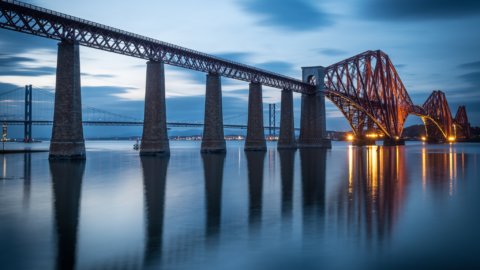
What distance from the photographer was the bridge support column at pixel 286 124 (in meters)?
83.7

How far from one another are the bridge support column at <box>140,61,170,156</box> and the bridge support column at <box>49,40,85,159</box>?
33.2 feet

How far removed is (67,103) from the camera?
133 feet

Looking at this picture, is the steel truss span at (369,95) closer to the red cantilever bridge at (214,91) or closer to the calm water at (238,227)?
the red cantilever bridge at (214,91)

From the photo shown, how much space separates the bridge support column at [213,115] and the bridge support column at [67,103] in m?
21.9

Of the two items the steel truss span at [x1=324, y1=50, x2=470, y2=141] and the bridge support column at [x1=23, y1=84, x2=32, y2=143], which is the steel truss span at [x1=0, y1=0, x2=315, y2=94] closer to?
the steel truss span at [x1=324, y1=50, x2=470, y2=141]

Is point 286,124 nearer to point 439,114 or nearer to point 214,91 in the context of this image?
point 214,91

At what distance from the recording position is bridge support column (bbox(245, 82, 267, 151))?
7088 centimetres

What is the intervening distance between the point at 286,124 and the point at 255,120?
14444 mm

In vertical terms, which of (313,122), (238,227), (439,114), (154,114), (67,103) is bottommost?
→ (238,227)

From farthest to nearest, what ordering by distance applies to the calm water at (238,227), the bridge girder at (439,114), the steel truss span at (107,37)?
the bridge girder at (439,114), the steel truss span at (107,37), the calm water at (238,227)

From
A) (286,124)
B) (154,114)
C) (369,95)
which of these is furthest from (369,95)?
(154,114)

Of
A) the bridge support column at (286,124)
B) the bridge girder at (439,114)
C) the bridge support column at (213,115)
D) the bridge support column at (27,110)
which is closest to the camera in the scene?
the bridge support column at (213,115)

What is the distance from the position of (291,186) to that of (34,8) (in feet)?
92.3

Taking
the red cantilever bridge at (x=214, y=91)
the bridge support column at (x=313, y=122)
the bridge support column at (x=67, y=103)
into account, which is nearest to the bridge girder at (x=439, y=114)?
the red cantilever bridge at (x=214, y=91)
